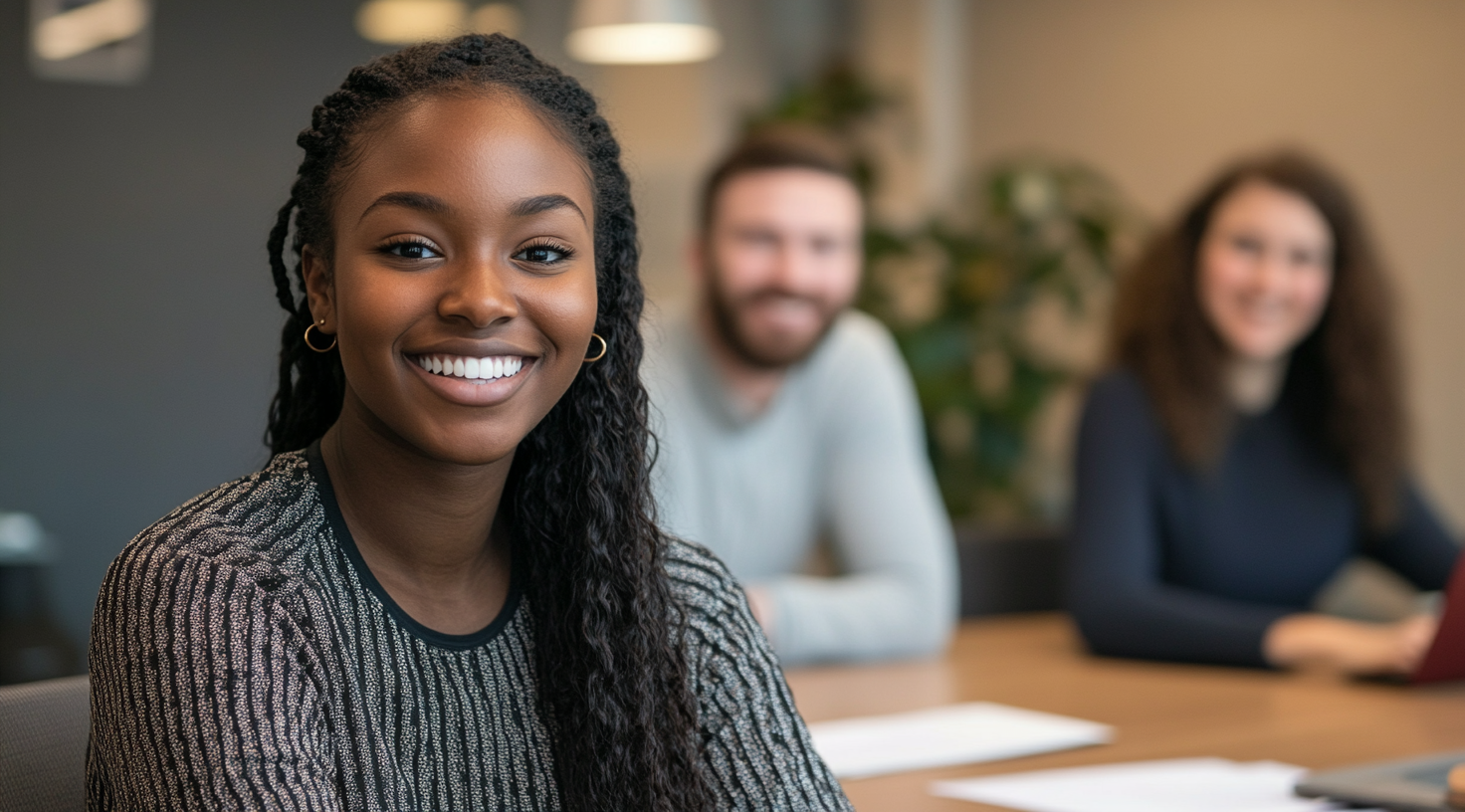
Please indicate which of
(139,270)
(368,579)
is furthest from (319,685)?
(139,270)

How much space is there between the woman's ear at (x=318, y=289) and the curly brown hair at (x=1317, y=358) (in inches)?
71.7

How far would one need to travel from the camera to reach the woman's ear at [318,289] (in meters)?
1.05

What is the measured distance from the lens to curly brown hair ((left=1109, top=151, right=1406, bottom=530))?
2.57 m

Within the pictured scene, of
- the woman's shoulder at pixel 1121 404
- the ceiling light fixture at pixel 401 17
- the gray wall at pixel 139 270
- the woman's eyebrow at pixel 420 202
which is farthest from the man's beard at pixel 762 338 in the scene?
the woman's eyebrow at pixel 420 202

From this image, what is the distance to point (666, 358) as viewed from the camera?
8.68ft

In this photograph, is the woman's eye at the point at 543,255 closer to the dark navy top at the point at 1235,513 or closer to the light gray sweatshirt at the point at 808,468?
the light gray sweatshirt at the point at 808,468

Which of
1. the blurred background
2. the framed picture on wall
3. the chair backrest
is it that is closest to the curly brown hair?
the blurred background

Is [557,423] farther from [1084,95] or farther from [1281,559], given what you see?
[1084,95]

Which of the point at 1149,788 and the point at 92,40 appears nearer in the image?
the point at 1149,788

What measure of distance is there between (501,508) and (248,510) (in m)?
0.24

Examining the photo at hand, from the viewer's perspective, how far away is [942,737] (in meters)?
1.64

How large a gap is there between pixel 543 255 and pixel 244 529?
276 millimetres

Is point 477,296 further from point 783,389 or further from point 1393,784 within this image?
point 783,389

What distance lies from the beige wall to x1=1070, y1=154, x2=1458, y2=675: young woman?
100cm
